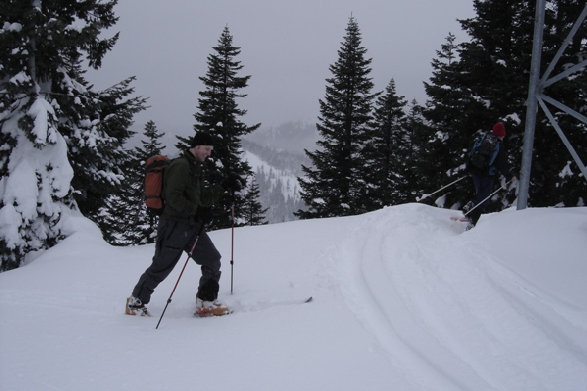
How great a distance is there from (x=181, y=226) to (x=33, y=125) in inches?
274

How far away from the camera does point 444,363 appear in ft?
10.7

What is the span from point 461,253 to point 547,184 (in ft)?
28.4

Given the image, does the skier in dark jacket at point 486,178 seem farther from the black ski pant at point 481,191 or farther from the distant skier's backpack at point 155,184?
the distant skier's backpack at point 155,184

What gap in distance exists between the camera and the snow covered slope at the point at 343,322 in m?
3.05

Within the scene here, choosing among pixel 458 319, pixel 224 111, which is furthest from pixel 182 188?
pixel 224 111

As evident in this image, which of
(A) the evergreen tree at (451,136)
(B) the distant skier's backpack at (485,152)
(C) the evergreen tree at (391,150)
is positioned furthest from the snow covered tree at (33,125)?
(C) the evergreen tree at (391,150)

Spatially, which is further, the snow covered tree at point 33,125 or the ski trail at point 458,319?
the snow covered tree at point 33,125

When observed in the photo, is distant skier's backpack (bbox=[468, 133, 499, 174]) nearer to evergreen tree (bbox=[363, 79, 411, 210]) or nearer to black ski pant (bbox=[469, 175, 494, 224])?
black ski pant (bbox=[469, 175, 494, 224])

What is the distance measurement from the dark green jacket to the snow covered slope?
135 centimetres

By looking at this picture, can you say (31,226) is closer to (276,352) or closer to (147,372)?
(147,372)

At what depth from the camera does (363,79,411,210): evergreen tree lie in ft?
89.0

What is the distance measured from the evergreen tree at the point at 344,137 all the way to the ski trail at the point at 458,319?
17.6m

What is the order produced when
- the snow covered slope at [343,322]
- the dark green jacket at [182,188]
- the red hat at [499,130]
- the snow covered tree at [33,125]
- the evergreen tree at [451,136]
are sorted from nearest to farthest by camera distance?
1. the snow covered slope at [343,322]
2. the dark green jacket at [182,188]
3. the red hat at [499,130]
4. the snow covered tree at [33,125]
5. the evergreen tree at [451,136]

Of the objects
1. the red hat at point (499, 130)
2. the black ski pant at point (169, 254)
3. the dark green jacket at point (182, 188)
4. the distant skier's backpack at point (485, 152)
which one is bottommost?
the black ski pant at point (169, 254)
